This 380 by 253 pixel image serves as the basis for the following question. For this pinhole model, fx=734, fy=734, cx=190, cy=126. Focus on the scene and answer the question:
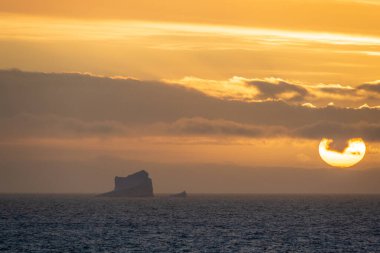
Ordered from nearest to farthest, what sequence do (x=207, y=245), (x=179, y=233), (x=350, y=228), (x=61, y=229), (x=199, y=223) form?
(x=207, y=245) < (x=179, y=233) < (x=61, y=229) < (x=350, y=228) < (x=199, y=223)

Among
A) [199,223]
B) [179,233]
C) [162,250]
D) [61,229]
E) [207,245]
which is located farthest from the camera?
[199,223]

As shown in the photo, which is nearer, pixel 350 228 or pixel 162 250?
pixel 162 250

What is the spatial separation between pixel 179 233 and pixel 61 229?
23.6 m

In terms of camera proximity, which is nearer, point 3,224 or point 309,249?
point 309,249

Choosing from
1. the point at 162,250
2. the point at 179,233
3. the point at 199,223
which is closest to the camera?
the point at 162,250

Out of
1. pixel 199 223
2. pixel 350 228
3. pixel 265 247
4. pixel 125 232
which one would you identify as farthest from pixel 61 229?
pixel 350 228

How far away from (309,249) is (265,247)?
6067 millimetres

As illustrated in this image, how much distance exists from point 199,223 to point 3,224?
41.2 metres

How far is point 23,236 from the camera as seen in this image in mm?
117188

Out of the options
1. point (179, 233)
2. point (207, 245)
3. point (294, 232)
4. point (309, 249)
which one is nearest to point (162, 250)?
point (207, 245)

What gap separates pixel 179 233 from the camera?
127 metres

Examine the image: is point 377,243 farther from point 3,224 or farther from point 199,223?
point 3,224

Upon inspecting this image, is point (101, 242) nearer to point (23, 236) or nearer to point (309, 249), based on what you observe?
point (23, 236)

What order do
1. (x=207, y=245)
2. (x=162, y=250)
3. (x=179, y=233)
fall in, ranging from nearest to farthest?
(x=162, y=250) < (x=207, y=245) < (x=179, y=233)
